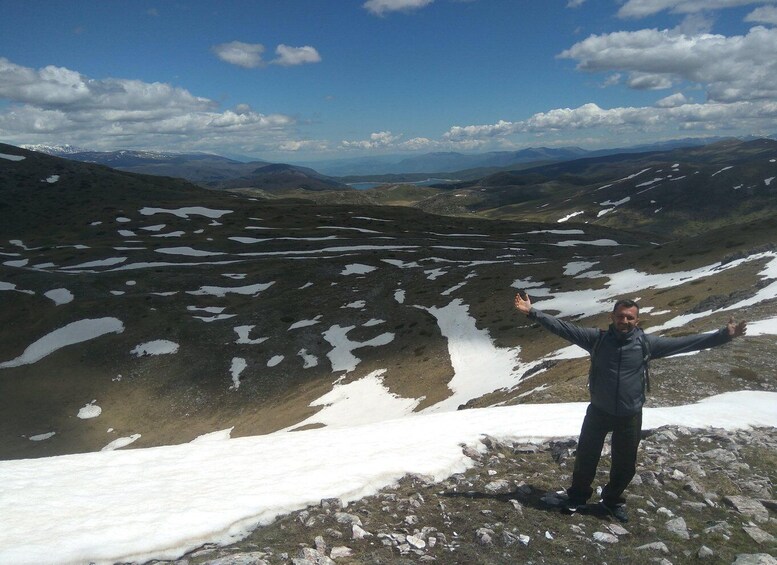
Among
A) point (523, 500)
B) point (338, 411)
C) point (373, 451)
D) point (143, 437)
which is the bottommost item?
point (143, 437)

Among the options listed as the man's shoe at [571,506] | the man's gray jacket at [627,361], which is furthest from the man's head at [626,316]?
the man's shoe at [571,506]

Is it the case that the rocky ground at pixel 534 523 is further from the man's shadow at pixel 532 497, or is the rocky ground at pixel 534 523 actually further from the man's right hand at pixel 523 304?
the man's right hand at pixel 523 304

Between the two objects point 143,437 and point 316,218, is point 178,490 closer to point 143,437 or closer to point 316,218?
point 143,437

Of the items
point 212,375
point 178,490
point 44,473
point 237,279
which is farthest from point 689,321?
point 237,279

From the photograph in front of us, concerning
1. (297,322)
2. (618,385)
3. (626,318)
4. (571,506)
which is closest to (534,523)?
(571,506)

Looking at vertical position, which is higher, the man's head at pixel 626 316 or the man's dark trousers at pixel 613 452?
the man's head at pixel 626 316

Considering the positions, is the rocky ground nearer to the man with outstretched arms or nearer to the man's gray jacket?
the man with outstretched arms

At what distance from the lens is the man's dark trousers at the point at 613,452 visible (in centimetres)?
945

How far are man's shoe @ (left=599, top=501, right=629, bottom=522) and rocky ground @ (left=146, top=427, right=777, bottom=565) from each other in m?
0.16

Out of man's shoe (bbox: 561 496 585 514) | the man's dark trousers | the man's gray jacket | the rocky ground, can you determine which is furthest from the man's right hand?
the rocky ground

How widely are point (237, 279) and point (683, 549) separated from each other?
308 feet

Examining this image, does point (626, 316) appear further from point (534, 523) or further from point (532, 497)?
point (532, 497)

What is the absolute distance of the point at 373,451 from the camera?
14172mm

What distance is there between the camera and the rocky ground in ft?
26.7
